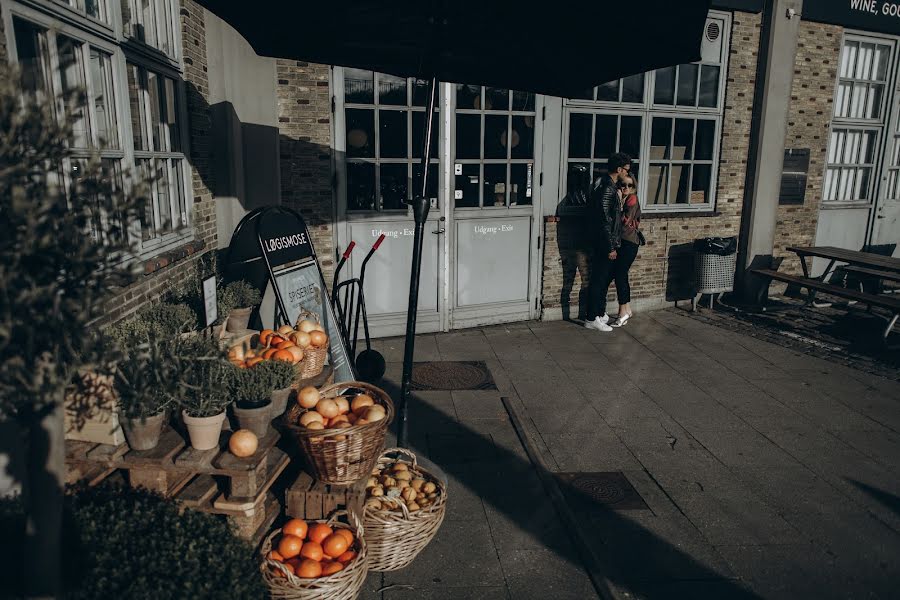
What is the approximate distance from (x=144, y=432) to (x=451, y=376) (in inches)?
157

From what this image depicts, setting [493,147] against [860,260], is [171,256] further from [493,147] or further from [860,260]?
[860,260]

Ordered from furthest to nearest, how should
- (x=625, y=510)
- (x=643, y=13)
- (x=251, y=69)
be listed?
1. (x=251, y=69)
2. (x=625, y=510)
3. (x=643, y=13)

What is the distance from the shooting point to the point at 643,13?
3.35 metres

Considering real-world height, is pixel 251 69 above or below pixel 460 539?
above

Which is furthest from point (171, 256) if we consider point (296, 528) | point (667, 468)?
point (667, 468)

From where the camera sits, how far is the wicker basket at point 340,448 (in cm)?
308

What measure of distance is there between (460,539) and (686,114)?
7.35 metres

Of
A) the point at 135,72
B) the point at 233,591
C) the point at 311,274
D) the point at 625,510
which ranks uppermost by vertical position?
the point at 135,72

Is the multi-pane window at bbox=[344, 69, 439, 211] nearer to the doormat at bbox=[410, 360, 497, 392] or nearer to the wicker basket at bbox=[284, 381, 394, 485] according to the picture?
the doormat at bbox=[410, 360, 497, 392]

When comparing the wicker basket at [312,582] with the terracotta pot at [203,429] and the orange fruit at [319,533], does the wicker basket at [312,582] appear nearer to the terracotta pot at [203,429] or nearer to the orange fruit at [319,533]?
the orange fruit at [319,533]

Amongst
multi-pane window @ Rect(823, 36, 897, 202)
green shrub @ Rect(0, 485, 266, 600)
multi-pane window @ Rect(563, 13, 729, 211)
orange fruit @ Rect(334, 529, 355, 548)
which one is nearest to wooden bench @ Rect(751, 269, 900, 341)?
multi-pane window @ Rect(563, 13, 729, 211)

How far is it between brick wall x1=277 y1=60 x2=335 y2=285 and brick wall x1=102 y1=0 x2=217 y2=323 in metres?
1.03

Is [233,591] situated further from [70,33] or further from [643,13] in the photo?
[643,13]

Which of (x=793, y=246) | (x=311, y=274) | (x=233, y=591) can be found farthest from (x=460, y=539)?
(x=793, y=246)
